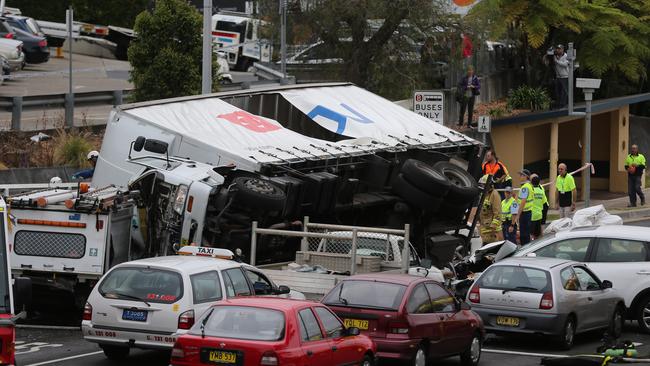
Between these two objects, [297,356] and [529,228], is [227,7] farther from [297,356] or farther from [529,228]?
[297,356]

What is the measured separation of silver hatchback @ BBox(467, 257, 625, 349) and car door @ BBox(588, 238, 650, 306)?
1117 mm

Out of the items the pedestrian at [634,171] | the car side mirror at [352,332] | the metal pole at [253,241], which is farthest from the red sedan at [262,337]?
the pedestrian at [634,171]

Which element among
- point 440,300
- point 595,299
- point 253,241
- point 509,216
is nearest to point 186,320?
point 440,300

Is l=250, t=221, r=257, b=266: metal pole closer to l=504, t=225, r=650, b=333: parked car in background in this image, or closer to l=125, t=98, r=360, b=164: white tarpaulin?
l=125, t=98, r=360, b=164: white tarpaulin

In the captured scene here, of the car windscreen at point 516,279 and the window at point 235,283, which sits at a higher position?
the window at point 235,283

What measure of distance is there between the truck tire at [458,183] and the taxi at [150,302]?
7824 millimetres

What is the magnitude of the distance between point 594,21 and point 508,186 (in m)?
14.6

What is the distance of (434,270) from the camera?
20422 millimetres

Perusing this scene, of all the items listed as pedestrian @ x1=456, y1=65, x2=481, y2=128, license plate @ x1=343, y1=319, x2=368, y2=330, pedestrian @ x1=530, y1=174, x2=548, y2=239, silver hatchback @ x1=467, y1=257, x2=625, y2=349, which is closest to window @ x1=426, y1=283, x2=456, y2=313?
license plate @ x1=343, y1=319, x2=368, y2=330

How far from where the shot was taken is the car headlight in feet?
63.7

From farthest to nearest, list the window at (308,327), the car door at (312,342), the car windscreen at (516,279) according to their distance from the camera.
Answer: the car windscreen at (516,279), the window at (308,327), the car door at (312,342)

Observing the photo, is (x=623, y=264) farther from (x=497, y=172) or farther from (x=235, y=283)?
(x=497, y=172)

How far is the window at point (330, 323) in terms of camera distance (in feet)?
44.2

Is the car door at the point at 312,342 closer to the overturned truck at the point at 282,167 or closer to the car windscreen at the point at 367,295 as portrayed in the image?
the car windscreen at the point at 367,295
